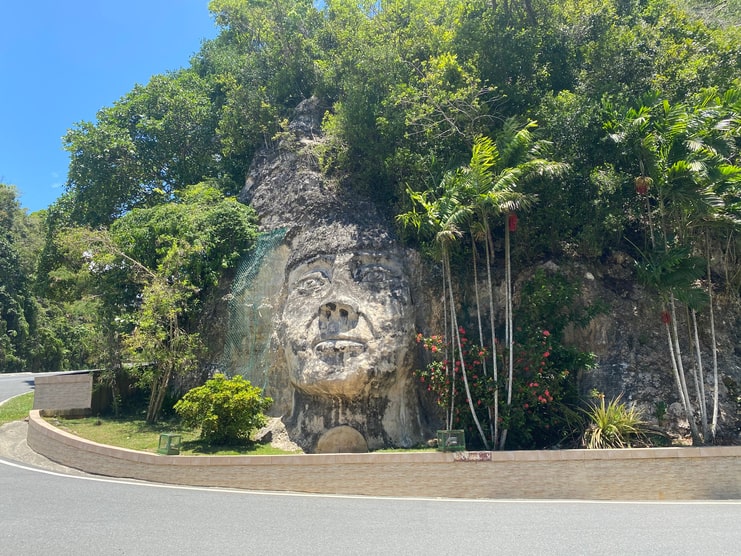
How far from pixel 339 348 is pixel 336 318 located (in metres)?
0.98

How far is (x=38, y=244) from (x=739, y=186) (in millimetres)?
40429

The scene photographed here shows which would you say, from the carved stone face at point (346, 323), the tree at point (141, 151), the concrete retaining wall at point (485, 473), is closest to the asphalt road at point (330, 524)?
the concrete retaining wall at point (485, 473)

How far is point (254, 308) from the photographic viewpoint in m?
17.1

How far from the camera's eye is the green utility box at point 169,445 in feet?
41.3

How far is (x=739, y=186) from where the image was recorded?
12.1 metres

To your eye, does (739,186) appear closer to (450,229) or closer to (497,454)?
(450,229)

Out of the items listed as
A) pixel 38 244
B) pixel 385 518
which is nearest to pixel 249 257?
pixel 385 518

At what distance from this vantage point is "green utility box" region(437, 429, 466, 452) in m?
11.7

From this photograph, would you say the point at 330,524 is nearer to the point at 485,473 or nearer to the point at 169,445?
the point at 485,473

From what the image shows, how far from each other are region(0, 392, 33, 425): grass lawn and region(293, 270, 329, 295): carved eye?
10304mm

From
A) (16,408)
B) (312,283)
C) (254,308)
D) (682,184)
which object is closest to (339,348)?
(312,283)

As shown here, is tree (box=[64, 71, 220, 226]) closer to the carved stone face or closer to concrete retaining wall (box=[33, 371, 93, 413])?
concrete retaining wall (box=[33, 371, 93, 413])

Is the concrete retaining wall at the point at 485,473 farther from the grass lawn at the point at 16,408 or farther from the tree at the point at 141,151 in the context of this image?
the tree at the point at 141,151

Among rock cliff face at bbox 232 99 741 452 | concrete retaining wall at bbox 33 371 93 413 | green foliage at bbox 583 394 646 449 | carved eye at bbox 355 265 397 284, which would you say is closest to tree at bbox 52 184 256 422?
concrete retaining wall at bbox 33 371 93 413
